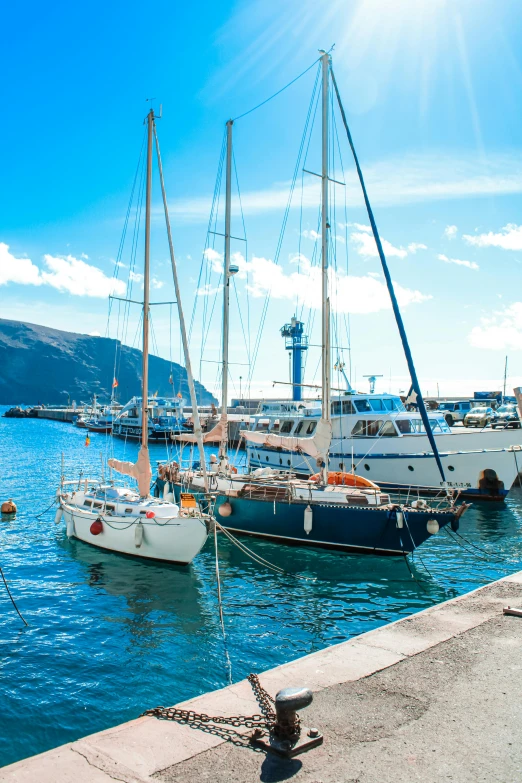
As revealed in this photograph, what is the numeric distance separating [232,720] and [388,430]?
24.8m

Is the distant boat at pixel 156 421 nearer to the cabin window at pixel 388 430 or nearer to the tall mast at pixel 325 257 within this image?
the cabin window at pixel 388 430

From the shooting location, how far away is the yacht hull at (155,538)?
16188 mm

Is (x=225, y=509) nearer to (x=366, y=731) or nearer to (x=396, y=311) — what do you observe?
(x=396, y=311)

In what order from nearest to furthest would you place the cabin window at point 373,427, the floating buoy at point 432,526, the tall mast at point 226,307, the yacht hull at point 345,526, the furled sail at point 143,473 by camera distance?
the floating buoy at point 432,526 < the yacht hull at point 345,526 < the furled sail at point 143,473 < the tall mast at point 226,307 < the cabin window at point 373,427

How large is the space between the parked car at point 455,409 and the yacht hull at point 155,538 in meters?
53.5

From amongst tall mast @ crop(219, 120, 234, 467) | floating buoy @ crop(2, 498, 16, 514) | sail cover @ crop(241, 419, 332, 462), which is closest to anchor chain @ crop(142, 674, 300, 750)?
sail cover @ crop(241, 419, 332, 462)

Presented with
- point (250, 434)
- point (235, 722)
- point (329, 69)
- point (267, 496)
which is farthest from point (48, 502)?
point (235, 722)

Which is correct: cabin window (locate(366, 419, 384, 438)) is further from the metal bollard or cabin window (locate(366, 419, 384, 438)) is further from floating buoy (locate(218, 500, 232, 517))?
the metal bollard

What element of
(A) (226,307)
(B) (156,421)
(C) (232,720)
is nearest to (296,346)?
(B) (156,421)

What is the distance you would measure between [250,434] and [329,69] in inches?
578

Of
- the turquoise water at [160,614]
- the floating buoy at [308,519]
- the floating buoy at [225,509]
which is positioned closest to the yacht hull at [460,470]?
the turquoise water at [160,614]

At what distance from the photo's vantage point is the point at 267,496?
19.6 metres

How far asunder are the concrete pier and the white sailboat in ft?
28.7

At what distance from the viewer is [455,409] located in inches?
3066
